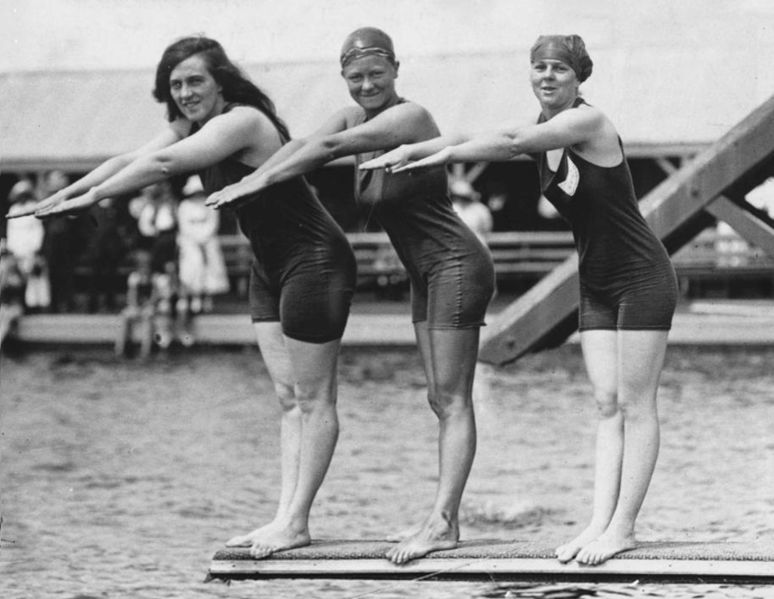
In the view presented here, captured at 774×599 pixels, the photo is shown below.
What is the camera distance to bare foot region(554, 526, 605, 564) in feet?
17.7

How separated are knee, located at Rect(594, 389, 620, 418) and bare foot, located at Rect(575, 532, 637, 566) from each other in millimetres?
419

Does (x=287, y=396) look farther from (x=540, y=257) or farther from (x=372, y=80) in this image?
(x=540, y=257)

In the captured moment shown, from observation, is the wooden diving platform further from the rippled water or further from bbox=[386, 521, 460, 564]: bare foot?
the rippled water

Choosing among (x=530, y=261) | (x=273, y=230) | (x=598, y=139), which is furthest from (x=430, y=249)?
(x=530, y=261)

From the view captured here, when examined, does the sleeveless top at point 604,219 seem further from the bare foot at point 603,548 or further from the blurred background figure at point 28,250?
the blurred background figure at point 28,250

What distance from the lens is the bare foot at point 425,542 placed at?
18.3 ft

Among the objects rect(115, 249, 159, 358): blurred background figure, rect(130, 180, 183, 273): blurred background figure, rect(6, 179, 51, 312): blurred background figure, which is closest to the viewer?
rect(130, 180, 183, 273): blurred background figure

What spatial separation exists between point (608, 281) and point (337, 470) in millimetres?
5957

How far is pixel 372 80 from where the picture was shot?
5.52 meters

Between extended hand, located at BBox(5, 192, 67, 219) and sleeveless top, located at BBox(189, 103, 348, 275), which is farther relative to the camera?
sleeveless top, located at BBox(189, 103, 348, 275)

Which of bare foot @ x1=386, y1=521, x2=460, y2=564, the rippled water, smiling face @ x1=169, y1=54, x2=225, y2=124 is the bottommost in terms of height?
the rippled water

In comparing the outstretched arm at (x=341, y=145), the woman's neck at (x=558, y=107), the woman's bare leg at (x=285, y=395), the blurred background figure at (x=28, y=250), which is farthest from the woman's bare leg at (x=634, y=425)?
the blurred background figure at (x=28, y=250)

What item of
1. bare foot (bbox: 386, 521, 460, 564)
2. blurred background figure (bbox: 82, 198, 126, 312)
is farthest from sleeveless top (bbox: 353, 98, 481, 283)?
blurred background figure (bbox: 82, 198, 126, 312)

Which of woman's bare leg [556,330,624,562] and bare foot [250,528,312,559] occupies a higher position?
woman's bare leg [556,330,624,562]
